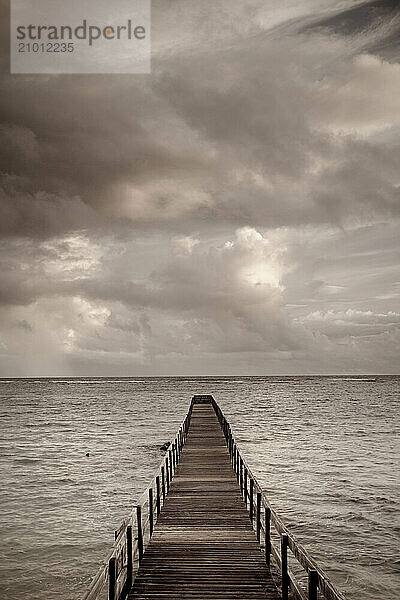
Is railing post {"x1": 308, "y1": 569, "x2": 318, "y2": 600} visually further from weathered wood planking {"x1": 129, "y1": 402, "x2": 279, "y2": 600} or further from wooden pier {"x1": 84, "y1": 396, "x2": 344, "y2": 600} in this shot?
weathered wood planking {"x1": 129, "y1": 402, "x2": 279, "y2": 600}

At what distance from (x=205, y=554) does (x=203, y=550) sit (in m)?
0.22

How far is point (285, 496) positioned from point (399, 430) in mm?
28864

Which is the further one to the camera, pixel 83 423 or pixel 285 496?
pixel 83 423

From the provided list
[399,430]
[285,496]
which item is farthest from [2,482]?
[399,430]

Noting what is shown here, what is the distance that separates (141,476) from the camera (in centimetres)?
2550

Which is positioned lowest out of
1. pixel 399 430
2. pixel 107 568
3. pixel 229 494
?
pixel 399 430

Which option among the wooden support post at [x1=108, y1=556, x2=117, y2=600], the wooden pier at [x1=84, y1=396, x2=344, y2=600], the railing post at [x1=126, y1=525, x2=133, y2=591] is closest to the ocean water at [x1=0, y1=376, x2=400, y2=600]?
the wooden pier at [x1=84, y1=396, x2=344, y2=600]

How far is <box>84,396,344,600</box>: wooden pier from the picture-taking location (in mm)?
7301

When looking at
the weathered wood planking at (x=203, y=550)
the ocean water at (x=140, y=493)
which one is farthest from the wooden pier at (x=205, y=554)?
the ocean water at (x=140, y=493)

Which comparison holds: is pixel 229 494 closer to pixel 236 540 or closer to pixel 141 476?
pixel 236 540

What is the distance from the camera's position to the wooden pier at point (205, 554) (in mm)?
7301

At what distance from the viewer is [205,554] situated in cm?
951

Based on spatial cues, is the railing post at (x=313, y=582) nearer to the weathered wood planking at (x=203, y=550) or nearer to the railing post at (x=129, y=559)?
the weathered wood planking at (x=203, y=550)

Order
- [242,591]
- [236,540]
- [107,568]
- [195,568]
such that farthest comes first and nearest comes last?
[236,540] < [195,568] < [242,591] < [107,568]
